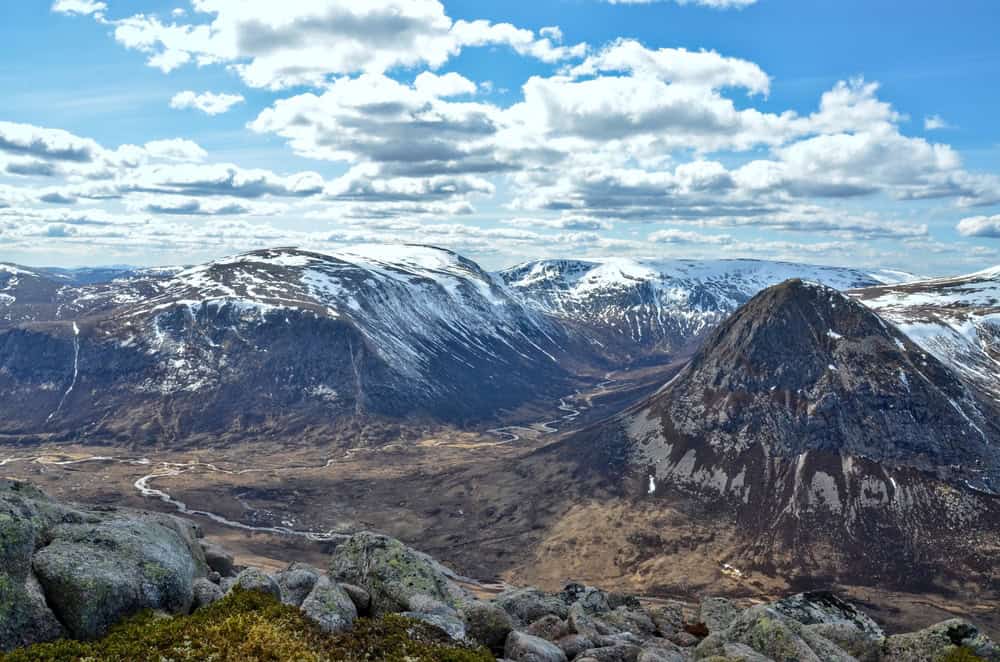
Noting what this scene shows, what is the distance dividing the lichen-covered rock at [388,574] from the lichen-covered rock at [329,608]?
4.43m

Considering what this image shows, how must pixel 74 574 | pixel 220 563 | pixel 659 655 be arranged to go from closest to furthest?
pixel 74 574, pixel 659 655, pixel 220 563

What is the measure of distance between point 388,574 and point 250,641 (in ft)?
51.5

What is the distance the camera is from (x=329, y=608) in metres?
31.1

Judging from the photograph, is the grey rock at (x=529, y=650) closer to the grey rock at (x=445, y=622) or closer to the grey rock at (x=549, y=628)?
the grey rock at (x=445, y=622)

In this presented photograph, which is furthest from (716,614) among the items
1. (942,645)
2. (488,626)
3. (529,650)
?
(529,650)

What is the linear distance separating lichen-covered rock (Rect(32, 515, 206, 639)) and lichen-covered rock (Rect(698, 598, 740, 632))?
37.2 m

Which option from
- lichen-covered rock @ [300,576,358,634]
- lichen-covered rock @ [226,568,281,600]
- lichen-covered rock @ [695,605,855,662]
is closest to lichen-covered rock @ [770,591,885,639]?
lichen-covered rock @ [695,605,855,662]

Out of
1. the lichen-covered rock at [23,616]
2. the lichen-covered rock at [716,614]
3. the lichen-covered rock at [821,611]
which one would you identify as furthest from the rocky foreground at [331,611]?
the lichen-covered rock at [821,611]

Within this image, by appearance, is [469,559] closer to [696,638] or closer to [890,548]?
[890,548]

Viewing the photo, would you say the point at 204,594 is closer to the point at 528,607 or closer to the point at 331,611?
the point at 331,611

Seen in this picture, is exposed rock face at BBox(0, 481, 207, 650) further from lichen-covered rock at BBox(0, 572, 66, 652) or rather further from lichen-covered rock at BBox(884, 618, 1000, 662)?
lichen-covered rock at BBox(884, 618, 1000, 662)

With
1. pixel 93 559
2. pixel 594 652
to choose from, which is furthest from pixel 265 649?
pixel 594 652

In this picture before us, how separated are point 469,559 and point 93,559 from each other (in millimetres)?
178024

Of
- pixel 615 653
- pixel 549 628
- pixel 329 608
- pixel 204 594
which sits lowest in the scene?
pixel 549 628
